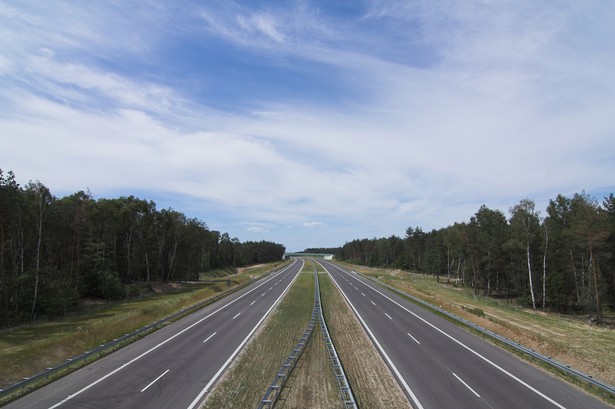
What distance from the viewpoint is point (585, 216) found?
165 feet

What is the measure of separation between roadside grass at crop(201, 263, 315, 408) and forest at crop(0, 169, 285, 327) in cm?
2645

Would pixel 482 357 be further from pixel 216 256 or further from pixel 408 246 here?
pixel 216 256

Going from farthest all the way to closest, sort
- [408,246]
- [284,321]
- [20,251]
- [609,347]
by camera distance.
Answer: [408,246]
[20,251]
[284,321]
[609,347]

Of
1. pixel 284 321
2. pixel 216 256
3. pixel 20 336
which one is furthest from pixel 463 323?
pixel 216 256

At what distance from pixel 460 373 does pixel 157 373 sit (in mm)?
15221

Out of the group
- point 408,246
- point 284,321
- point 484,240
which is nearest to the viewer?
point 284,321

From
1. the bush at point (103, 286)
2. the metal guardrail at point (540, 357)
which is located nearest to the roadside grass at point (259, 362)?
the metal guardrail at point (540, 357)

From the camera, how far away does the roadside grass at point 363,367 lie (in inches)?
646

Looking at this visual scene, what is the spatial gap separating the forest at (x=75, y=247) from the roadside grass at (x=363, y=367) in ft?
105

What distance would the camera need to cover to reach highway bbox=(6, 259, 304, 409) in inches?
625

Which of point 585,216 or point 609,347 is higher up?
point 585,216

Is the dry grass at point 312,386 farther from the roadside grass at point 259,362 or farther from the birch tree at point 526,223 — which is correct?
the birch tree at point 526,223

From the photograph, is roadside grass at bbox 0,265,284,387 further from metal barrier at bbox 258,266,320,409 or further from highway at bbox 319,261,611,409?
highway at bbox 319,261,611,409

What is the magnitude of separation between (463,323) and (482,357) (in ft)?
36.5
